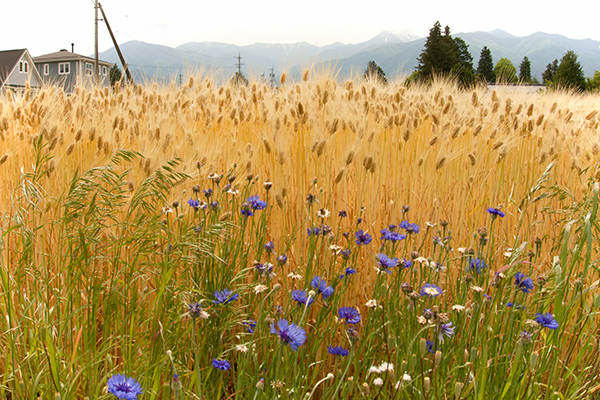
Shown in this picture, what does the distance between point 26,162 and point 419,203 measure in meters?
2.25

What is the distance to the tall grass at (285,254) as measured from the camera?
1.05 meters

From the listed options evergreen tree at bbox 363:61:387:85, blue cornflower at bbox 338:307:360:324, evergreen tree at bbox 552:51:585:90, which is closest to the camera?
blue cornflower at bbox 338:307:360:324

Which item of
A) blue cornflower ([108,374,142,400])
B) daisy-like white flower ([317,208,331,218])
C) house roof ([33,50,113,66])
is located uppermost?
house roof ([33,50,113,66])

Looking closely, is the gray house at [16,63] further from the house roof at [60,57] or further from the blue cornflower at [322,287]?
the blue cornflower at [322,287]

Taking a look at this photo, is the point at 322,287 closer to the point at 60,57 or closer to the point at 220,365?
the point at 220,365

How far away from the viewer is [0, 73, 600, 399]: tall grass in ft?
3.45

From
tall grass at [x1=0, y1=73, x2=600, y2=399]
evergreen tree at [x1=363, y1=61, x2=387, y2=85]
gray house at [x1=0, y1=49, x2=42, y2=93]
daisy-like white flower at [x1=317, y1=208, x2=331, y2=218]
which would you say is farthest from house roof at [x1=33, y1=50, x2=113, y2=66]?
daisy-like white flower at [x1=317, y1=208, x2=331, y2=218]

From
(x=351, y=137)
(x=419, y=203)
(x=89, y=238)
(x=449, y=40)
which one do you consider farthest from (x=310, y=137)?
(x=449, y=40)

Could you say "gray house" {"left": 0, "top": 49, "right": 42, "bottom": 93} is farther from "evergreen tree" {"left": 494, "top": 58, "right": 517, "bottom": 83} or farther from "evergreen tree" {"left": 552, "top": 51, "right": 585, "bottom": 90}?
"evergreen tree" {"left": 552, "top": 51, "right": 585, "bottom": 90}

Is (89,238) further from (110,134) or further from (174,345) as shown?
(110,134)

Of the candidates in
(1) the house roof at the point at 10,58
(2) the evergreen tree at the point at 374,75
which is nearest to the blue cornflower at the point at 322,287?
(2) the evergreen tree at the point at 374,75

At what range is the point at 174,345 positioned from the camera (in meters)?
1.07

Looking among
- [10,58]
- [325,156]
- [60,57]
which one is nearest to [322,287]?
[325,156]

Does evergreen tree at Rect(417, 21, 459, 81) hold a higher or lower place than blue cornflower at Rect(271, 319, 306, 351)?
higher
